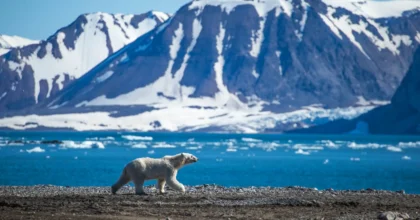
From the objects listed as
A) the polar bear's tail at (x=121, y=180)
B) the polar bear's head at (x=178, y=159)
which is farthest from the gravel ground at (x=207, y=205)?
the polar bear's head at (x=178, y=159)

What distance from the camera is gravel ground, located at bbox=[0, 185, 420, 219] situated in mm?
20609

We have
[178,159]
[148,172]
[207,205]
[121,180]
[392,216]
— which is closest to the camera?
[392,216]

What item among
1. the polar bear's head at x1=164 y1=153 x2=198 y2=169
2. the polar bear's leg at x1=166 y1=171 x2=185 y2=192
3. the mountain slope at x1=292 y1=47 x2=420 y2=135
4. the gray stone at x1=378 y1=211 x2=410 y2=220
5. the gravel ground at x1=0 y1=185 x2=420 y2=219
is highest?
the mountain slope at x1=292 y1=47 x2=420 y2=135

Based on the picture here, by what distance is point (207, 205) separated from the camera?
22.5m

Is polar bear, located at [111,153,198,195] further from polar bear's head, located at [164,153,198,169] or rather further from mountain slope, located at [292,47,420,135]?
mountain slope, located at [292,47,420,135]

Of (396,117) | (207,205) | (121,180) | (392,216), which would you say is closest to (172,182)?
(121,180)

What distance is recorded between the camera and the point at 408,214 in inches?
829

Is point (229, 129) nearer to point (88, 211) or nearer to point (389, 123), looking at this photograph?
point (389, 123)

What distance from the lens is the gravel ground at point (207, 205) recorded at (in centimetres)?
2061

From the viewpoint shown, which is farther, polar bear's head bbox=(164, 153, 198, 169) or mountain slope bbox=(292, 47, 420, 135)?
mountain slope bbox=(292, 47, 420, 135)

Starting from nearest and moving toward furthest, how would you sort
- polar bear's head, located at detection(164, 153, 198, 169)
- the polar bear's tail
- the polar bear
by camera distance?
the polar bear < the polar bear's tail < polar bear's head, located at detection(164, 153, 198, 169)

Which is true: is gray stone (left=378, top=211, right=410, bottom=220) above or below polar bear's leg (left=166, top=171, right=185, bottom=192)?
below

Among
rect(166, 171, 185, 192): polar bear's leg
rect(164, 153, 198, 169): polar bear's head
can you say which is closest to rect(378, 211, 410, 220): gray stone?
rect(166, 171, 185, 192): polar bear's leg

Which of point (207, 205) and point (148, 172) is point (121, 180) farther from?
point (207, 205)
